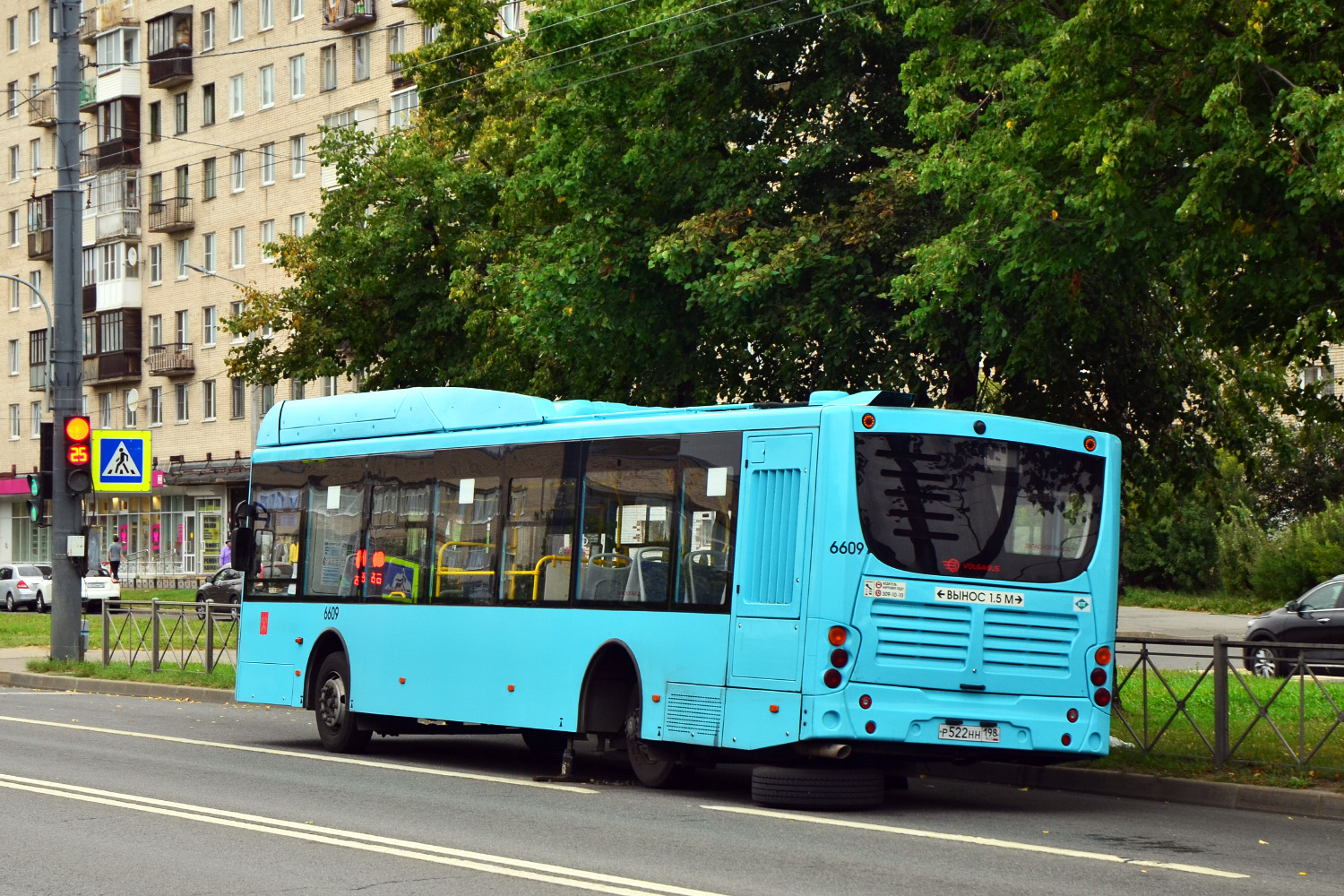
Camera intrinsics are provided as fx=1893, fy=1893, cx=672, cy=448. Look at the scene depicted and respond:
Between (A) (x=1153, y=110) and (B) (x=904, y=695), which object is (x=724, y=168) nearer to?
(A) (x=1153, y=110)

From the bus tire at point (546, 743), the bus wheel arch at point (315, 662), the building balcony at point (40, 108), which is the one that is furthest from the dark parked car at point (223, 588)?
the building balcony at point (40, 108)

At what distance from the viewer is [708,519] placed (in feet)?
41.7

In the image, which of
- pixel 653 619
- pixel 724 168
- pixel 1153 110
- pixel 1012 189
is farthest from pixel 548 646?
pixel 724 168

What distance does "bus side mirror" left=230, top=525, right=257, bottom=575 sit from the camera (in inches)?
694

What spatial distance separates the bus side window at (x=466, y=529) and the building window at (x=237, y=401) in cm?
4982

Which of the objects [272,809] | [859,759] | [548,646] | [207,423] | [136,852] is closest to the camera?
[136,852]

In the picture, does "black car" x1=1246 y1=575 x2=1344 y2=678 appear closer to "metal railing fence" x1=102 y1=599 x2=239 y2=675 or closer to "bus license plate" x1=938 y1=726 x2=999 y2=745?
"metal railing fence" x1=102 y1=599 x2=239 y2=675

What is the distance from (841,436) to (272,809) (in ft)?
13.8

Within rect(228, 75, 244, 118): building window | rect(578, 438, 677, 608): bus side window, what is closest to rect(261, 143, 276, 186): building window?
rect(228, 75, 244, 118): building window

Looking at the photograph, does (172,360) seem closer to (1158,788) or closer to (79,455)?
(79,455)

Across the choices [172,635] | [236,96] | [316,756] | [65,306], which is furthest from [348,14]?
[316,756]

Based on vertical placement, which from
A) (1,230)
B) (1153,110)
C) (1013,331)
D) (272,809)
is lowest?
(272,809)

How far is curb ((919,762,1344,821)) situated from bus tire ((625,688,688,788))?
2453 mm

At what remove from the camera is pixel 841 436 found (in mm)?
11922
